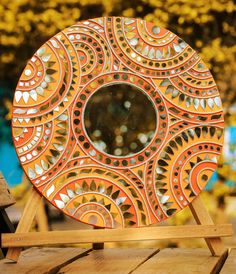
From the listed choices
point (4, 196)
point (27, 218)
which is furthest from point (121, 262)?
point (4, 196)

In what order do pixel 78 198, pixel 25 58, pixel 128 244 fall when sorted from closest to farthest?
pixel 78 198 → pixel 128 244 → pixel 25 58

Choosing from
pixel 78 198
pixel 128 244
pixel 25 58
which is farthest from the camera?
pixel 25 58

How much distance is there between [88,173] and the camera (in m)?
1.48

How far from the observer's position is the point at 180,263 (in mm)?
1427

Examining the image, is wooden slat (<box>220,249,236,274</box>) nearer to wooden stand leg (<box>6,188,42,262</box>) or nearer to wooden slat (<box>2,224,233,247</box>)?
wooden slat (<box>2,224,233,247</box>)

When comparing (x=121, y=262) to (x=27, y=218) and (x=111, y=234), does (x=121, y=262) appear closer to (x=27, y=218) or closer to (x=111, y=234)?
(x=111, y=234)

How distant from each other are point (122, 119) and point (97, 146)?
34.3 inches

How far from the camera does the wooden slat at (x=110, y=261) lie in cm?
138

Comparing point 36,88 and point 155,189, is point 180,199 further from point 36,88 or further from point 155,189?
point 36,88

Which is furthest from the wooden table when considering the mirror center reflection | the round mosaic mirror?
the mirror center reflection

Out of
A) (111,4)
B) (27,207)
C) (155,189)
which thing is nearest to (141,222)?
(155,189)

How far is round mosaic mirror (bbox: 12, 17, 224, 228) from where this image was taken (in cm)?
147

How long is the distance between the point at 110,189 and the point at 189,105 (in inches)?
12.9

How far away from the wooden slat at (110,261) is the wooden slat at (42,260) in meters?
0.03
